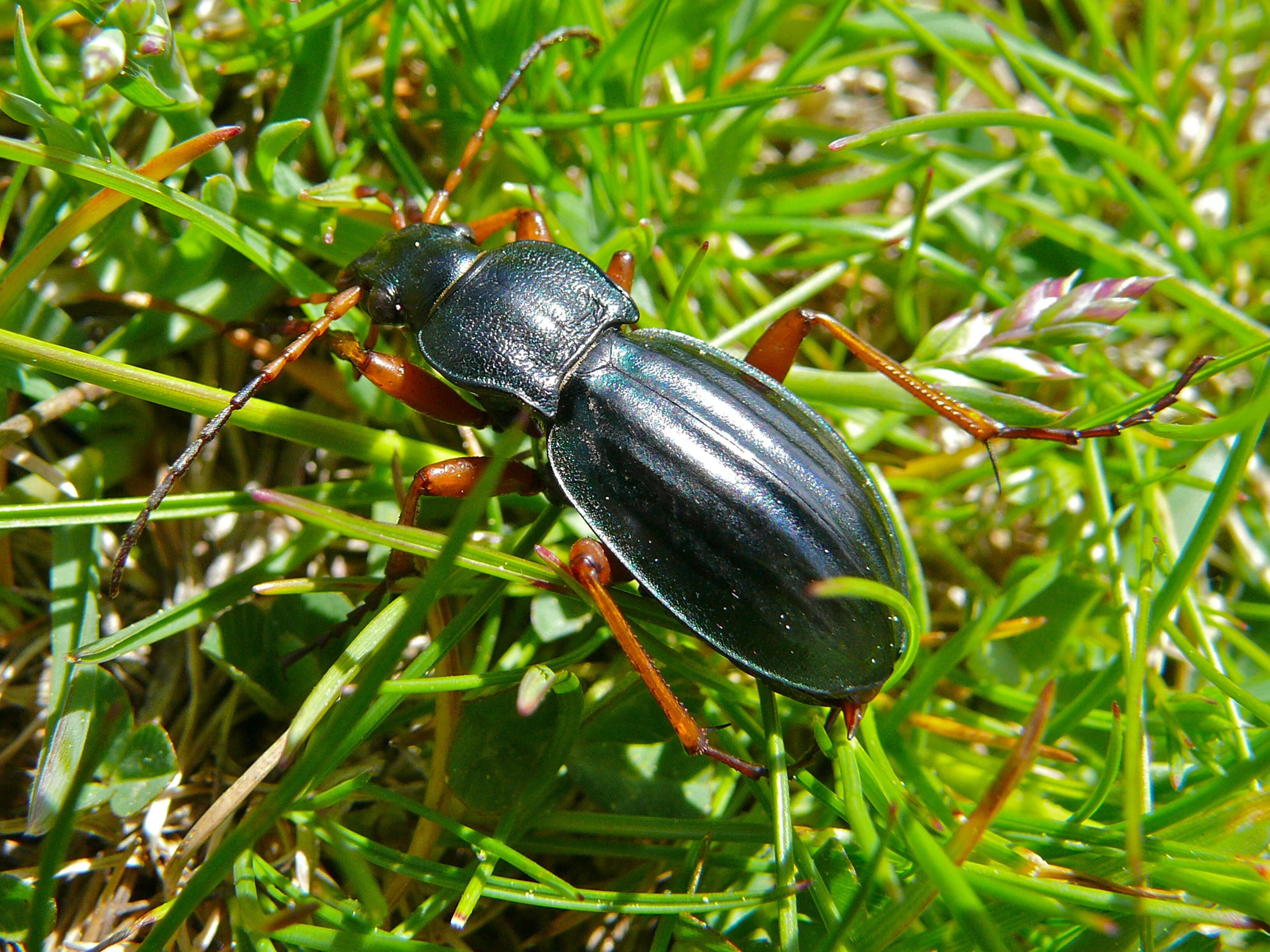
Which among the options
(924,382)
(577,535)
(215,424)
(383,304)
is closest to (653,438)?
(577,535)

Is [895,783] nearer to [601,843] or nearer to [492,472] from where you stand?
[601,843]

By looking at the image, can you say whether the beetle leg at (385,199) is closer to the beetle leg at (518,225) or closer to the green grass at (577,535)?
the green grass at (577,535)

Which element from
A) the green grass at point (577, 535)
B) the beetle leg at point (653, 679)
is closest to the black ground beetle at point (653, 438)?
the beetle leg at point (653, 679)

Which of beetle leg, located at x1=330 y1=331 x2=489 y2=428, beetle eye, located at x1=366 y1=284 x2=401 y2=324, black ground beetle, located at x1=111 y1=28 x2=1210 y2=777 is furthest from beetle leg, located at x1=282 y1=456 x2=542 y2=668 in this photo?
beetle eye, located at x1=366 y1=284 x2=401 y2=324

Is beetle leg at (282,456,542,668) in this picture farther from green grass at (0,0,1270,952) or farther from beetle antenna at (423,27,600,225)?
beetle antenna at (423,27,600,225)

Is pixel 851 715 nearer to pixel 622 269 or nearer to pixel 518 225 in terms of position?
pixel 622 269

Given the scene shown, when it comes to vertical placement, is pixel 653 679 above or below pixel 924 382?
below
